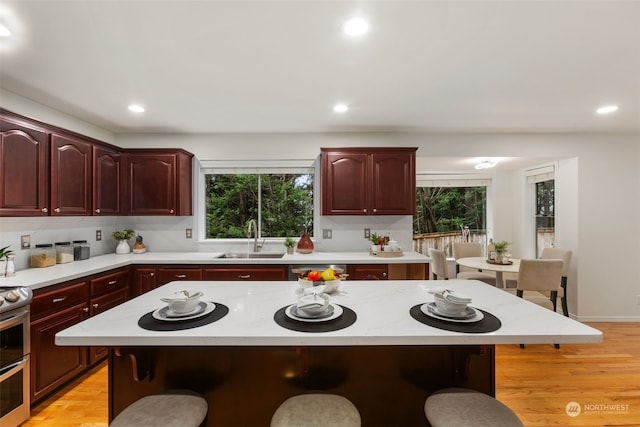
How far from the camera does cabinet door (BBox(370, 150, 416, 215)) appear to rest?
11.0 feet

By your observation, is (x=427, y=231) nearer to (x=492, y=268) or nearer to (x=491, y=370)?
(x=492, y=268)

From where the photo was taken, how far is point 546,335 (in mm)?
1119

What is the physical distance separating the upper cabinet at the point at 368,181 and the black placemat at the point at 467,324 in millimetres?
2129

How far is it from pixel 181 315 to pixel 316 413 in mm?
732

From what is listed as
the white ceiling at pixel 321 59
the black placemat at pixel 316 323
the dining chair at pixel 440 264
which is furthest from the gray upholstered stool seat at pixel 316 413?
the dining chair at pixel 440 264

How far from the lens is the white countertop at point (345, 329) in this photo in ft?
3.66

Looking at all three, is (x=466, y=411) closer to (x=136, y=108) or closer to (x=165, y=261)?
(x=165, y=261)

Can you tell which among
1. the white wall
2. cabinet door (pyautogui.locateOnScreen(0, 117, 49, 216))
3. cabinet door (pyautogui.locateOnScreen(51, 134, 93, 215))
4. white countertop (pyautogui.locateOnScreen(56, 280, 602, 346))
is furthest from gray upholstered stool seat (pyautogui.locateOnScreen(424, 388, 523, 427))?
cabinet door (pyautogui.locateOnScreen(51, 134, 93, 215))

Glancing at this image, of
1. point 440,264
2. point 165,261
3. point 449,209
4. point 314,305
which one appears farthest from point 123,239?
point 449,209

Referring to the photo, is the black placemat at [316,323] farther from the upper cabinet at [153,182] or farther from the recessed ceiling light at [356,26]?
the upper cabinet at [153,182]

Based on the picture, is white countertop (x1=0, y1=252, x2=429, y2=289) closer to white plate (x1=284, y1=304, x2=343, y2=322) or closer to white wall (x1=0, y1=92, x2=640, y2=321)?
white wall (x1=0, y1=92, x2=640, y2=321)

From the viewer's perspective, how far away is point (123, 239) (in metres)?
3.43

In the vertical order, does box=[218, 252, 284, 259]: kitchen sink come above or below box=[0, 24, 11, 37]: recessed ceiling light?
below

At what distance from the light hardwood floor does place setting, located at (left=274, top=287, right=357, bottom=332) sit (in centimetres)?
166
